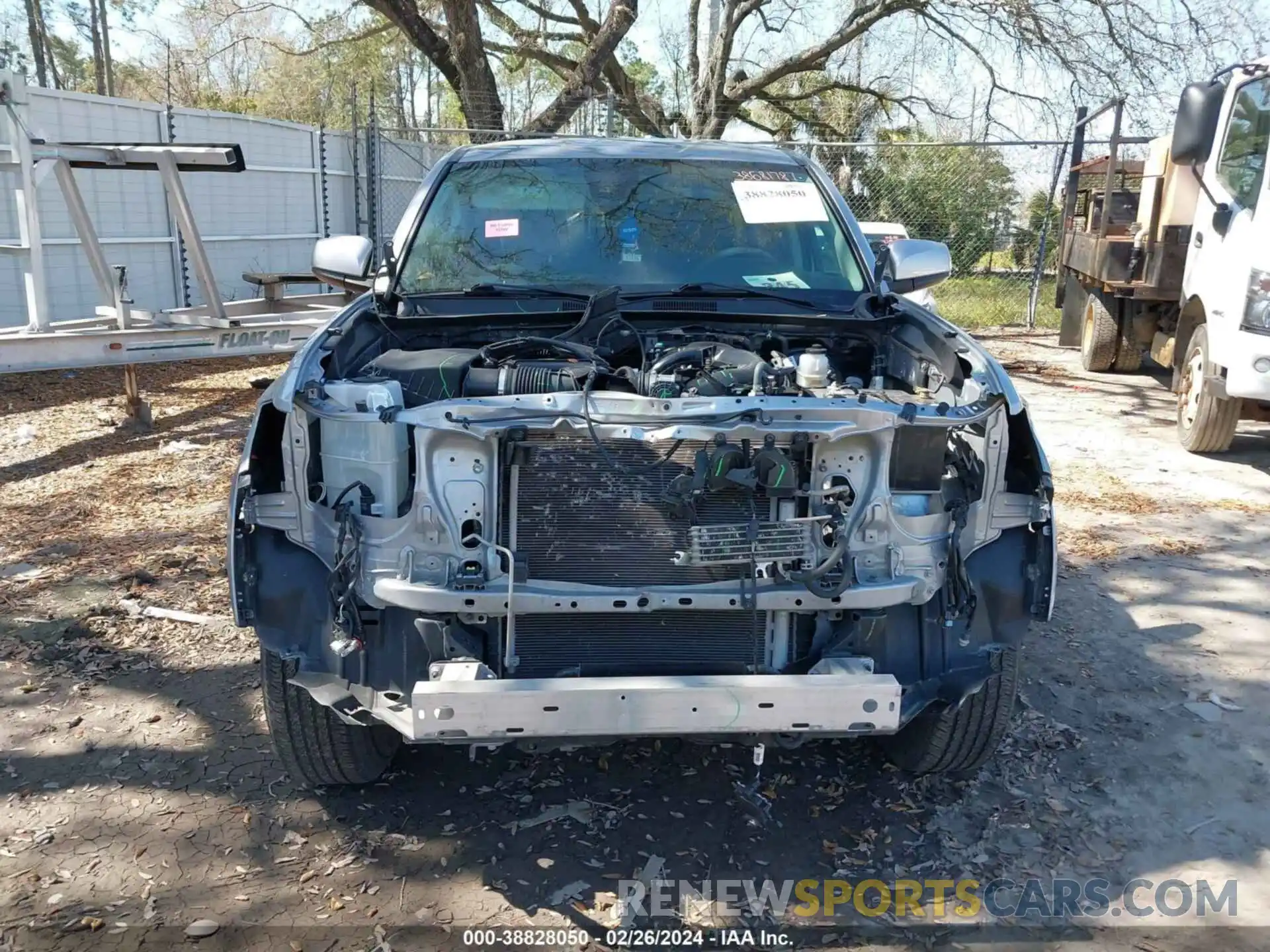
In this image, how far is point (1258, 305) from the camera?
6203 mm

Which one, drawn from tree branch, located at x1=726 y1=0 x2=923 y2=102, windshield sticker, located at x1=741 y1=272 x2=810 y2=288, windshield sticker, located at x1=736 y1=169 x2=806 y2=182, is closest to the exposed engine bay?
windshield sticker, located at x1=741 y1=272 x2=810 y2=288

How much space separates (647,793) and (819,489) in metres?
1.12

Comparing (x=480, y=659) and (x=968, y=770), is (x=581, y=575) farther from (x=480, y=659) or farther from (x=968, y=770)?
(x=968, y=770)

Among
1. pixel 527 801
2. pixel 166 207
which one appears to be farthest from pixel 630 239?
pixel 166 207

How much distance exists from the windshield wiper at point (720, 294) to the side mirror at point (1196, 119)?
4.31 metres

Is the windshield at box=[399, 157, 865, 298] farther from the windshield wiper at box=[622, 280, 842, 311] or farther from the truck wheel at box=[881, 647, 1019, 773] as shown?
the truck wheel at box=[881, 647, 1019, 773]

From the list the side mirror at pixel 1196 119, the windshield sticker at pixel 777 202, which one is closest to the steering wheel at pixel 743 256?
the windshield sticker at pixel 777 202

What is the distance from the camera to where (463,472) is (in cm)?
265

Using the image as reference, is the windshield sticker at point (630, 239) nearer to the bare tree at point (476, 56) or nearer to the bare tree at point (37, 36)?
the bare tree at point (476, 56)

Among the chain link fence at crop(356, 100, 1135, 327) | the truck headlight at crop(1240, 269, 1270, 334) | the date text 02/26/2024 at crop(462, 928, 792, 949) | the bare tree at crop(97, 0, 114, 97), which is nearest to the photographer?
the date text 02/26/2024 at crop(462, 928, 792, 949)

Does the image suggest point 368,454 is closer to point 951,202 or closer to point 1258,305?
point 1258,305

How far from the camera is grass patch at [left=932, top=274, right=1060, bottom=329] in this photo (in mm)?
14711

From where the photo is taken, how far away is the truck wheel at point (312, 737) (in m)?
2.83

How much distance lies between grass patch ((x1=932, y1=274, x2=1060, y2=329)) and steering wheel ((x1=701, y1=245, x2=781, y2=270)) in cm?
1124
